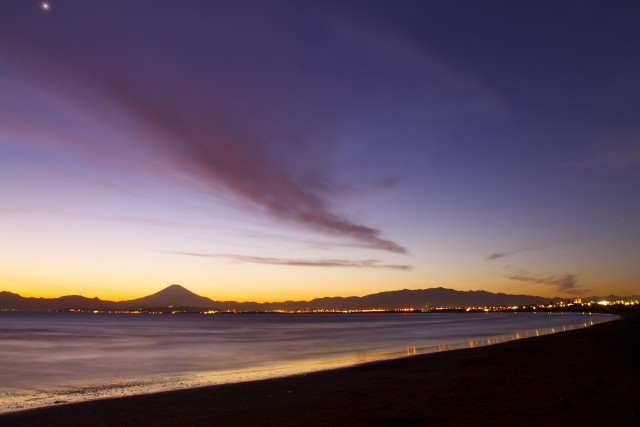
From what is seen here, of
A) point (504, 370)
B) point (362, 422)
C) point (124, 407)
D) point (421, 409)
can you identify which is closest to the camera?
point (362, 422)

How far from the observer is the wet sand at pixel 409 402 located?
11656mm

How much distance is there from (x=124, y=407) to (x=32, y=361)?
2808 centimetres

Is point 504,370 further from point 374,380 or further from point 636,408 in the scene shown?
point 636,408

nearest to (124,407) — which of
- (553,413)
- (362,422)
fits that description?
(362,422)

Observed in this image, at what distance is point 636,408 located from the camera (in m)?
10.9

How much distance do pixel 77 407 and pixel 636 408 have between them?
16717 mm

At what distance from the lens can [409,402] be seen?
14.6 meters

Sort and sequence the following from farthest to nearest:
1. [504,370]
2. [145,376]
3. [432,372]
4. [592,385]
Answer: [145,376] → [432,372] → [504,370] → [592,385]

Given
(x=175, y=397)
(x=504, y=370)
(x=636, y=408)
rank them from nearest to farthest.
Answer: (x=636, y=408) < (x=175, y=397) < (x=504, y=370)

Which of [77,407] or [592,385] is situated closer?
[592,385]

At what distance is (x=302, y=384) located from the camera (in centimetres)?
2122

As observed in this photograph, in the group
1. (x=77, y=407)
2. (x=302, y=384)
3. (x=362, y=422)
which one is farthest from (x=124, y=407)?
(x=362, y=422)

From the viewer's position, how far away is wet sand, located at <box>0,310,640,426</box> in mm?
11656

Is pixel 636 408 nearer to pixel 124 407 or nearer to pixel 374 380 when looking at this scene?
pixel 374 380
